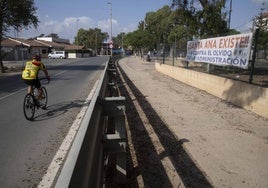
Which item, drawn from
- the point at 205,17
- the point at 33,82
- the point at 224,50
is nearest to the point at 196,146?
the point at 33,82

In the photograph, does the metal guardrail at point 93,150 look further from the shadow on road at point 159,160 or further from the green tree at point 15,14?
the green tree at point 15,14

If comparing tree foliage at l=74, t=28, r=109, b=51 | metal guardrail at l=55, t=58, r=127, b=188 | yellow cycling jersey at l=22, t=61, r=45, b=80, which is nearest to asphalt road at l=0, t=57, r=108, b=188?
yellow cycling jersey at l=22, t=61, r=45, b=80

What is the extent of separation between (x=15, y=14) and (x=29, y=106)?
20758mm

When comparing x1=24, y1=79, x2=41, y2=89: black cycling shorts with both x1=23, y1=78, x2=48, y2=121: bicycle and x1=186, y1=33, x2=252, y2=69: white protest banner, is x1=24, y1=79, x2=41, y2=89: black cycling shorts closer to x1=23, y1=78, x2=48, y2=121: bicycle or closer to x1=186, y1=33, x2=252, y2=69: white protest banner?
x1=23, y1=78, x2=48, y2=121: bicycle

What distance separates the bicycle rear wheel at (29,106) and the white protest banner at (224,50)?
282 inches

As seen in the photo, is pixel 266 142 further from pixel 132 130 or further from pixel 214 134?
pixel 132 130

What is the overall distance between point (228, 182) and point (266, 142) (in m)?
2.23

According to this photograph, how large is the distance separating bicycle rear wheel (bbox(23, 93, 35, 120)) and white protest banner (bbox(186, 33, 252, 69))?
7.16 m

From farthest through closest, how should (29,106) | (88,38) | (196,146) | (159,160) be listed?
(88,38) → (29,106) → (196,146) → (159,160)

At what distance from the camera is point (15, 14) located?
26062 millimetres

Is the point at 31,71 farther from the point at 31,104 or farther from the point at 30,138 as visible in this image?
the point at 30,138

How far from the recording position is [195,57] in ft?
55.1

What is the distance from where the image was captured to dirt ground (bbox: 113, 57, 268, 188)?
177 inches

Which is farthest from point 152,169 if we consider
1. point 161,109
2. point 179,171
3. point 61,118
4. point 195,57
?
point 195,57
